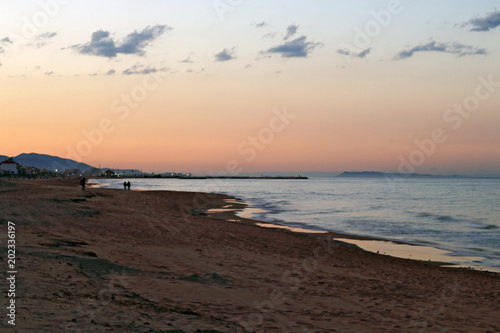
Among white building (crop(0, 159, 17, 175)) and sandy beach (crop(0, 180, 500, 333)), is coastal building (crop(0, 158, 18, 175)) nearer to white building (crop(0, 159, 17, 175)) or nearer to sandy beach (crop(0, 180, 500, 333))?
white building (crop(0, 159, 17, 175))

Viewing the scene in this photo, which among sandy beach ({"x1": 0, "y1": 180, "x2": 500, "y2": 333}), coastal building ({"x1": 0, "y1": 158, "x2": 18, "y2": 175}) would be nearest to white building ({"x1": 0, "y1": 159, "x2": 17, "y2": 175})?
coastal building ({"x1": 0, "y1": 158, "x2": 18, "y2": 175})

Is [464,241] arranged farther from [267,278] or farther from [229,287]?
[229,287]

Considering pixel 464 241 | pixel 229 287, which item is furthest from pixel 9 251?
pixel 464 241

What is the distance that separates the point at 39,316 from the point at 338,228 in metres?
25.4

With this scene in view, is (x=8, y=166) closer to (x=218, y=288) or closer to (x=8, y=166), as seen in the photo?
(x=8, y=166)

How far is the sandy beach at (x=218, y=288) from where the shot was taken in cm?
676

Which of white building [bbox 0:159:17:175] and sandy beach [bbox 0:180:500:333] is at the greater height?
white building [bbox 0:159:17:175]

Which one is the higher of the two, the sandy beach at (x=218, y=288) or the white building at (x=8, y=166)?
the white building at (x=8, y=166)

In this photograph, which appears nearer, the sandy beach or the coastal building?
the sandy beach

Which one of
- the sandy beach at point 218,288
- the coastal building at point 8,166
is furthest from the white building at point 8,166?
the sandy beach at point 218,288

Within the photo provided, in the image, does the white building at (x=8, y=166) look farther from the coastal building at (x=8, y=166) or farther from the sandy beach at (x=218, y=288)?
the sandy beach at (x=218, y=288)

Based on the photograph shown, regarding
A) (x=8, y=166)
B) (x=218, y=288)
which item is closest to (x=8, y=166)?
(x=8, y=166)

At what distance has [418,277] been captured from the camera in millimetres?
13141

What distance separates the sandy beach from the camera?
676 cm
